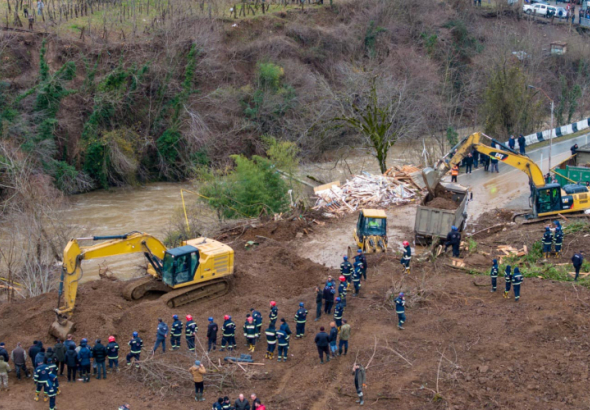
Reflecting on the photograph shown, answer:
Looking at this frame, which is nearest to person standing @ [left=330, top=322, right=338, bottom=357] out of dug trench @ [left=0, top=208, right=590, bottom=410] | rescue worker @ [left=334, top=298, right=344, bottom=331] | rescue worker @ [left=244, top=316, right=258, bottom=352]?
dug trench @ [left=0, top=208, right=590, bottom=410]

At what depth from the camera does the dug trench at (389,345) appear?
1565 cm

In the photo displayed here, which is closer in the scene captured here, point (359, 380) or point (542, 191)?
point (359, 380)

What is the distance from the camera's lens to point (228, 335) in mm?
18422

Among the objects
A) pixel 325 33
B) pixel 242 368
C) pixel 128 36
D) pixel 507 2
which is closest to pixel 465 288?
pixel 242 368

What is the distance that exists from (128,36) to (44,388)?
4153 cm

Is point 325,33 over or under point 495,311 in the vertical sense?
over

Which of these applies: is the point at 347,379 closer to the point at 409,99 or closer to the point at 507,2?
the point at 409,99

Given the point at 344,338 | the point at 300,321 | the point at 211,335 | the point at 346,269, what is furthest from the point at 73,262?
the point at 346,269

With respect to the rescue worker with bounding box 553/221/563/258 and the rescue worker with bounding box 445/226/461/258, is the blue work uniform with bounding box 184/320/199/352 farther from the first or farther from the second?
the rescue worker with bounding box 553/221/563/258

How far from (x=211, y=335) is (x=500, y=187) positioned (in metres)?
22.5

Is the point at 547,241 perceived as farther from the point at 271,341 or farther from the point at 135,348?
the point at 135,348

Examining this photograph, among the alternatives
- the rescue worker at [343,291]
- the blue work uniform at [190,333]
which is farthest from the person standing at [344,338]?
the blue work uniform at [190,333]

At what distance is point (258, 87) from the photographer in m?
53.1

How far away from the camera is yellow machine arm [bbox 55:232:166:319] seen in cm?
1930
